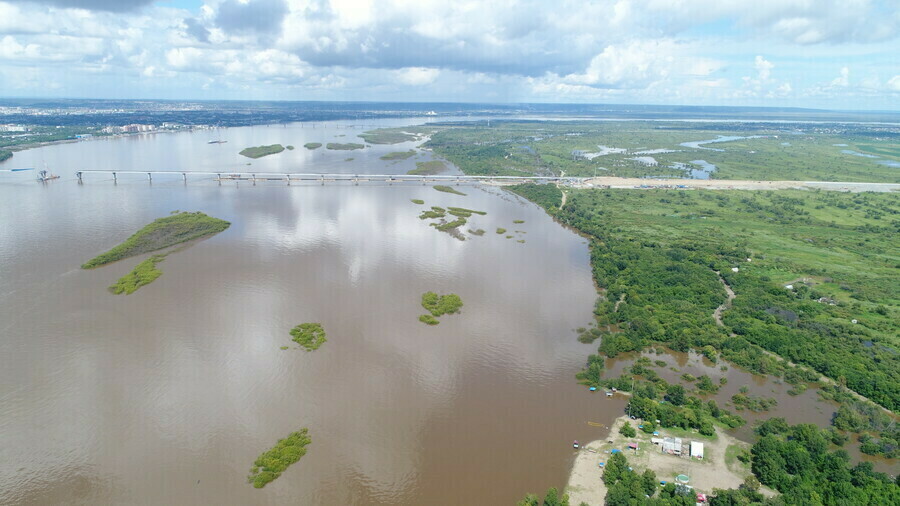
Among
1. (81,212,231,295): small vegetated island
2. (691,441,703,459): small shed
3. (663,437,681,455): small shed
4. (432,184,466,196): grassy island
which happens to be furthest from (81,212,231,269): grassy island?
(691,441,703,459): small shed

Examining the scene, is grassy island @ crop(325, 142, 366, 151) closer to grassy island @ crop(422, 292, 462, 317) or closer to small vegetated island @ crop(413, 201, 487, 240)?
small vegetated island @ crop(413, 201, 487, 240)

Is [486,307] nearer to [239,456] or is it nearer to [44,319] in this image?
[239,456]

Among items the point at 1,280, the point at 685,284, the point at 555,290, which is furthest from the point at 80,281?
the point at 685,284

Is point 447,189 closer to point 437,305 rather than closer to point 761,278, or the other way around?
point 437,305

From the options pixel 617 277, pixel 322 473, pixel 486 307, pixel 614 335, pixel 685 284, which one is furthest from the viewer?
pixel 617 277

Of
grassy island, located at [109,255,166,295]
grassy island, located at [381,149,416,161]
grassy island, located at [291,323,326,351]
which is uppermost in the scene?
grassy island, located at [381,149,416,161]

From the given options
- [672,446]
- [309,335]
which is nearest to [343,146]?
[309,335]
